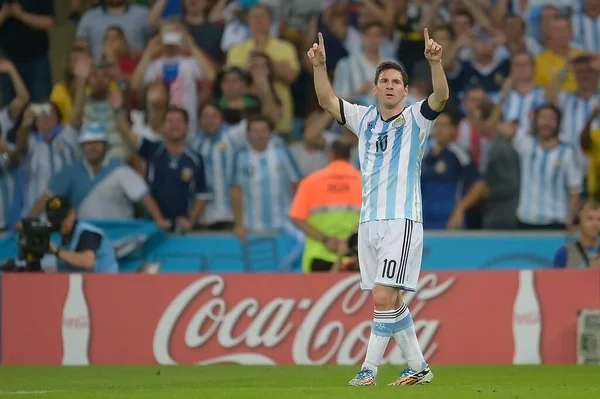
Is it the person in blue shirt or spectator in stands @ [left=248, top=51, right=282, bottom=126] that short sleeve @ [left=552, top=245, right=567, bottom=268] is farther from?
spectator in stands @ [left=248, top=51, right=282, bottom=126]

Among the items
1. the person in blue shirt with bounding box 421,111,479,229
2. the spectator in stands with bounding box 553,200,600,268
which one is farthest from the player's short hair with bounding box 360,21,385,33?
the spectator in stands with bounding box 553,200,600,268

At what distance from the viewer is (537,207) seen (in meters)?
15.8

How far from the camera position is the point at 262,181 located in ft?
52.2

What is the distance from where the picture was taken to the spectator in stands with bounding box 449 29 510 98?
1680 centimetres

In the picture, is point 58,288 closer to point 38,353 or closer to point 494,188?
point 38,353

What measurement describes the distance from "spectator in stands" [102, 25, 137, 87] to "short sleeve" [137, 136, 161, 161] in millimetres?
1024

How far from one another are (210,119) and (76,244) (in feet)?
9.29

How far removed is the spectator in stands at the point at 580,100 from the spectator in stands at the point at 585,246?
195 centimetres

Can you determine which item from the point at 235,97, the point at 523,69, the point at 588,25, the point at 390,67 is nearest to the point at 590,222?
the point at 523,69

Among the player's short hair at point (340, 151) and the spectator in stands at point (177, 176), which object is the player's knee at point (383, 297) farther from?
the spectator in stands at point (177, 176)

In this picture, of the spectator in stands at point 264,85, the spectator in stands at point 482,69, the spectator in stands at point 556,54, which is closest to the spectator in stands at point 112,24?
the spectator in stands at point 264,85

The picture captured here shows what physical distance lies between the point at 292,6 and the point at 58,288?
592cm

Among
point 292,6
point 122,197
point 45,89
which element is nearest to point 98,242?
point 122,197

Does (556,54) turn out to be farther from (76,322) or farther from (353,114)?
(353,114)
